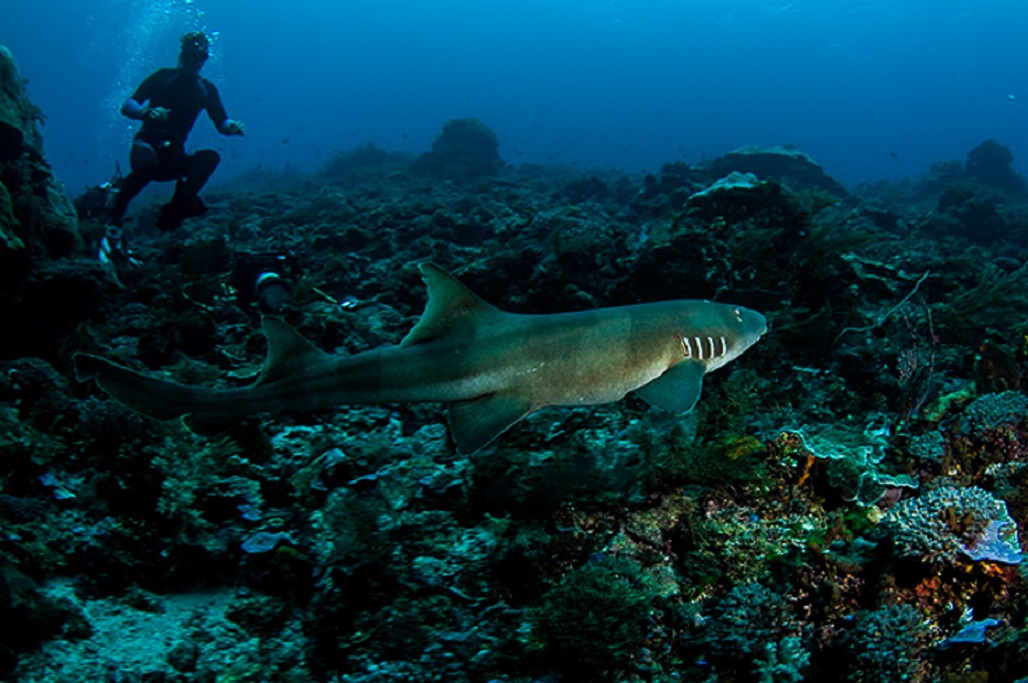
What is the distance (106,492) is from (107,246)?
7081mm

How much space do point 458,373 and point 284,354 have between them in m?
1.12

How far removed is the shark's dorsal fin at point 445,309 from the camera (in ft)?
11.7

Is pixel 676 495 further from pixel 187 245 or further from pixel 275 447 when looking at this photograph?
pixel 187 245

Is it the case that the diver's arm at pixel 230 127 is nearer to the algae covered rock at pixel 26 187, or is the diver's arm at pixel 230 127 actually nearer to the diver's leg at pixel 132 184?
the diver's leg at pixel 132 184

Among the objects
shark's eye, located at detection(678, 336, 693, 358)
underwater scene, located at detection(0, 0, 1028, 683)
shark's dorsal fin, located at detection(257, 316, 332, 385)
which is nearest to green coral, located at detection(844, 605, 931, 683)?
underwater scene, located at detection(0, 0, 1028, 683)

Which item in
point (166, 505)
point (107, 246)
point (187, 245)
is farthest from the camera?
point (187, 245)

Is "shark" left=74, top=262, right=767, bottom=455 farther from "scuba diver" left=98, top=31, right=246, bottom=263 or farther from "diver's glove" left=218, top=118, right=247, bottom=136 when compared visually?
"diver's glove" left=218, top=118, right=247, bottom=136

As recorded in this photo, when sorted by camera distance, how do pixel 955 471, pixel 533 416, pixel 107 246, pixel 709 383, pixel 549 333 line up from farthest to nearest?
1. pixel 107 246
2. pixel 709 383
3. pixel 533 416
4. pixel 955 471
5. pixel 549 333

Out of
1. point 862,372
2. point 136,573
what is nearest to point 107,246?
point 136,573

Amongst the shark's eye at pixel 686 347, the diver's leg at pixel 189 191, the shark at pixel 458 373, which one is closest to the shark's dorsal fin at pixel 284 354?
the shark at pixel 458 373

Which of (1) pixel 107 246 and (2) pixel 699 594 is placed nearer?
(2) pixel 699 594

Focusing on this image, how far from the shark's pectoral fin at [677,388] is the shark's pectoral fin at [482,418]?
2.61 feet

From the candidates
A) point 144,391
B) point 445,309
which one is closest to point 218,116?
point 144,391

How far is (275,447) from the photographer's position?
4785mm
